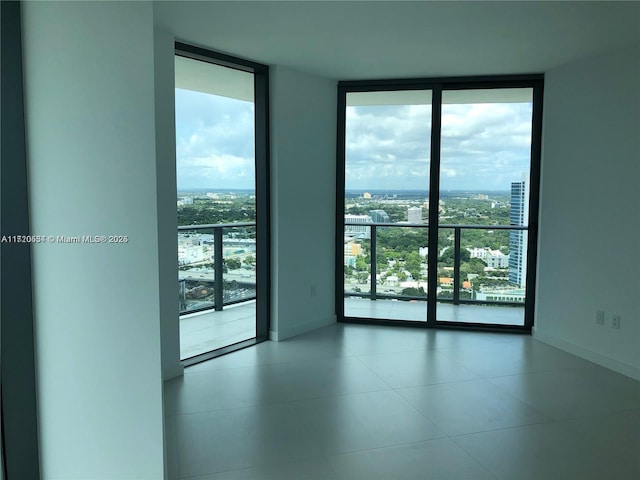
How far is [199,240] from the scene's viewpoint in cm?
432

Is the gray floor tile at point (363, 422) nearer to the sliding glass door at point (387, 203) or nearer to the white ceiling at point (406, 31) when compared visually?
the sliding glass door at point (387, 203)

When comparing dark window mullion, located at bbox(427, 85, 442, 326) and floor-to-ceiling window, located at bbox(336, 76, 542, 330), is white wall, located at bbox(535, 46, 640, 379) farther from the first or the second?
dark window mullion, located at bbox(427, 85, 442, 326)

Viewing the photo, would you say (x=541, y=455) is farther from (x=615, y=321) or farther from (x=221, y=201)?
(x=221, y=201)

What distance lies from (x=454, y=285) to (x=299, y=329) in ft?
5.63

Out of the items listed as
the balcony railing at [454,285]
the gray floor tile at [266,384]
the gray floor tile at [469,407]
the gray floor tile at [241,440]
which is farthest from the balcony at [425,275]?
the gray floor tile at [241,440]

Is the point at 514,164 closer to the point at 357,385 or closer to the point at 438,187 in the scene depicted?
the point at 438,187

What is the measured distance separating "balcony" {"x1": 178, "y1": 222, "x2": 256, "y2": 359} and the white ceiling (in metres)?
1.61

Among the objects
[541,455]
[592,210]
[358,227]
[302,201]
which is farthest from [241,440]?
[592,210]

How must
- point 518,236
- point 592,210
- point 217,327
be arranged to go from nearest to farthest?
point 592,210
point 217,327
point 518,236

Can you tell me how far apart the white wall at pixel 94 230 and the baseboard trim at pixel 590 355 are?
140 inches

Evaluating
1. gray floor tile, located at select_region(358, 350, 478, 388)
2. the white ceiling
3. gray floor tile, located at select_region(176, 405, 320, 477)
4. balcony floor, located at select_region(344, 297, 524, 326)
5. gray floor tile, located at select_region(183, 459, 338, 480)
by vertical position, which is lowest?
gray floor tile, located at select_region(183, 459, 338, 480)

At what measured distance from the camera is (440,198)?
4.97 m

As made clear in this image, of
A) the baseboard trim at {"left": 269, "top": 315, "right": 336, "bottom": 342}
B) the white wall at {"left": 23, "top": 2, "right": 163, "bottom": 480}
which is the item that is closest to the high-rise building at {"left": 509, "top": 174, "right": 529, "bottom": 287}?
the baseboard trim at {"left": 269, "top": 315, "right": 336, "bottom": 342}

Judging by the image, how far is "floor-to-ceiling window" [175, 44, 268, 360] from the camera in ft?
13.5
